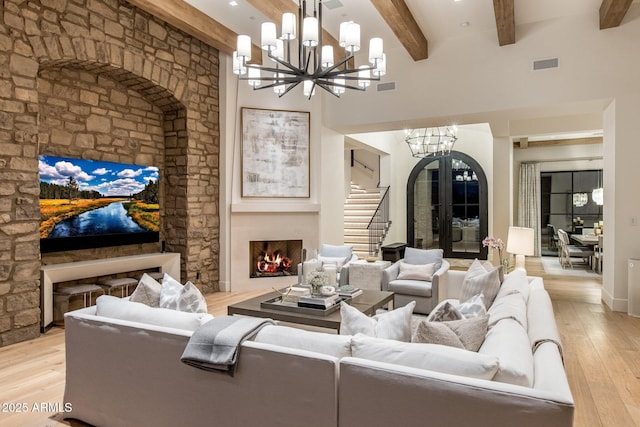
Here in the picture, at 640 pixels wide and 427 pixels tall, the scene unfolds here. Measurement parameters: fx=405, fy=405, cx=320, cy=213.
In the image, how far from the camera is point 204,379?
2.08 m

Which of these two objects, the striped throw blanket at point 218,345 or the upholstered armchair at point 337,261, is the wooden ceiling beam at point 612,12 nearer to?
the upholstered armchair at point 337,261

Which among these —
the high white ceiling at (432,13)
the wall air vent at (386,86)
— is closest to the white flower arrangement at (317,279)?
the high white ceiling at (432,13)

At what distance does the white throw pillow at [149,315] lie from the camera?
7.59ft

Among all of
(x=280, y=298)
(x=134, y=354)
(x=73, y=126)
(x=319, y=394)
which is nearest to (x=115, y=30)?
(x=73, y=126)

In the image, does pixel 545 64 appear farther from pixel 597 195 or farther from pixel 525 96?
pixel 597 195

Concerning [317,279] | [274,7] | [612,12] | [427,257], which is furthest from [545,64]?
[317,279]

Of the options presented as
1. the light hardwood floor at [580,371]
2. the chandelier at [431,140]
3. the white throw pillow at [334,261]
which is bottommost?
the light hardwood floor at [580,371]

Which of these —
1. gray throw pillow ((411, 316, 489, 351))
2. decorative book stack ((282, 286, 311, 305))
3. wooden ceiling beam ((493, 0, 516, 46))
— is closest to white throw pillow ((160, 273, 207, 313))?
decorative book stack ((282, 286, 311, 305))

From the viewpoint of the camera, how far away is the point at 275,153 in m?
6.83

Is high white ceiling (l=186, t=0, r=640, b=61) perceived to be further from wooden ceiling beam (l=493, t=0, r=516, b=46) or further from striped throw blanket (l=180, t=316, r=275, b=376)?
striped throw blanket (l=180, t=316, r=275, b=376)

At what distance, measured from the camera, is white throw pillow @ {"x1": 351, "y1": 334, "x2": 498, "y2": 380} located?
5.37 ft

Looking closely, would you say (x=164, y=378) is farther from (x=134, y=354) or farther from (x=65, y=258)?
(x=65, y=258)

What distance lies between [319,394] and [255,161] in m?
5.27

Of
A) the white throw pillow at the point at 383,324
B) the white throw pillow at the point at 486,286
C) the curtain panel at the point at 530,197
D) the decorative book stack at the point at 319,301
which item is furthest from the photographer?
the curtain panel at the point at 530,197
